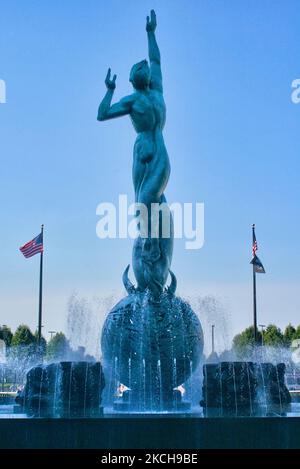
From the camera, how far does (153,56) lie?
15992 millimetres

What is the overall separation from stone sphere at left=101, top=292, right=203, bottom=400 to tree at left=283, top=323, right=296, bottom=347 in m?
38.6

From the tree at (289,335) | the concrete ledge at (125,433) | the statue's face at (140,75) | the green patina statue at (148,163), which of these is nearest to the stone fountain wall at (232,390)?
the concrete ledge at (125,433)

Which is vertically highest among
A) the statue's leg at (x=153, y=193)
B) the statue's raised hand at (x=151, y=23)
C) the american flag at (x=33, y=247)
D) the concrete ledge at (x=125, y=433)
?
the statue's raised hand at (x=151, y=23)

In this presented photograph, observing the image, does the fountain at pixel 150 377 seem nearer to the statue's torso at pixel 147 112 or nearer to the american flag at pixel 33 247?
the statue's torso at pixel 147 112

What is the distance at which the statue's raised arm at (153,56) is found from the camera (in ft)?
51.3

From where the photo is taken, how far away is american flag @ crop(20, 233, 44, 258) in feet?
95.1

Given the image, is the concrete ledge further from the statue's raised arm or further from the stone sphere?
the statue's raised arm

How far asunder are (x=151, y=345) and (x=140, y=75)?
565 cm

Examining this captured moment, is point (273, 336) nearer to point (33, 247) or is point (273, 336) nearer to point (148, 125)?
point (33, 247)

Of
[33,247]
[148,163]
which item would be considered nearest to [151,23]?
[148,163]

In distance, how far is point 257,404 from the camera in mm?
12266

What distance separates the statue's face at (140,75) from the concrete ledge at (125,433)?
788 cm
